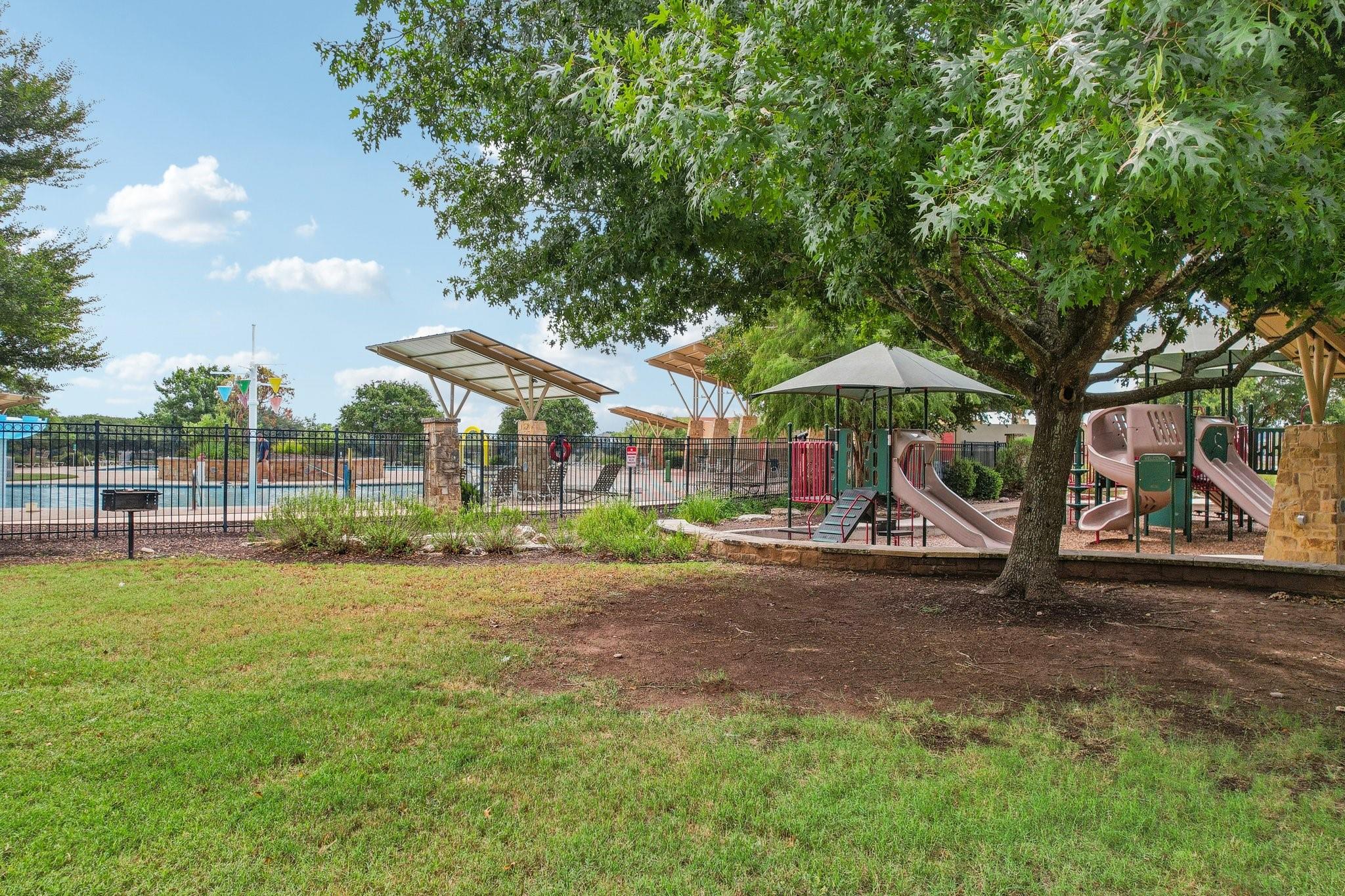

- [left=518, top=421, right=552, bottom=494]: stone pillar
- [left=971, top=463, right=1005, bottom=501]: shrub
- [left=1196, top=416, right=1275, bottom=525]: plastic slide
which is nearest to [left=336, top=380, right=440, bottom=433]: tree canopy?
[left=518, top=421, right=552, bottom=494]: stone pillar

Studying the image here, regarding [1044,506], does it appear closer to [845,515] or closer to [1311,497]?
[845,515]

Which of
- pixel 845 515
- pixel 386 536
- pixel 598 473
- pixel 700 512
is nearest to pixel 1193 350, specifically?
pixel 845 515

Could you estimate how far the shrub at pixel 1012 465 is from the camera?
2105 cm

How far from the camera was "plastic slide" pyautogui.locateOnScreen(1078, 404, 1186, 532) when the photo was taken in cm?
1124

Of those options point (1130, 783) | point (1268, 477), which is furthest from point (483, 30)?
point (1268, 477)

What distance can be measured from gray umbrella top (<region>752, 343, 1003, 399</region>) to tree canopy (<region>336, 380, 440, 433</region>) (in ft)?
140

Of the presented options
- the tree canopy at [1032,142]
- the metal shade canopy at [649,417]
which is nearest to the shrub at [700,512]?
the tree canopy at [1032,142]

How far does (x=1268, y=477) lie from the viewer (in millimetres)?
17875

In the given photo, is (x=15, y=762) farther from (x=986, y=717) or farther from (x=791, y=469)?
(x=791, y=469)

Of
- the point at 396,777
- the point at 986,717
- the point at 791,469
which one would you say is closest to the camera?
the point at 396,777

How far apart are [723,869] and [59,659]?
496 cm

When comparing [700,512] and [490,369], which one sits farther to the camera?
[490,369]

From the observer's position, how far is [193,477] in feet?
65.1

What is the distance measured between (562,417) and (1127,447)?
47124 millimetres
